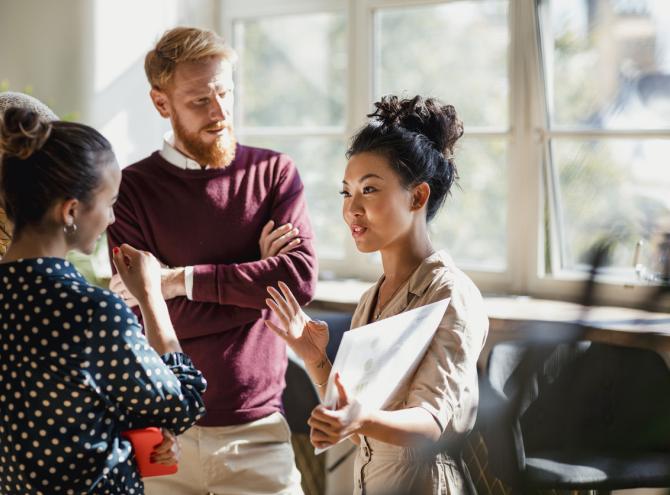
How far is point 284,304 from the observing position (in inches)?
60.0

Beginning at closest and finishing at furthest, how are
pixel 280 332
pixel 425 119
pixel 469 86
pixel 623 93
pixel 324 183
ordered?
pixel 623 93 < pixel 280 332 < pixel 425 119 < pixel 469 86 < pixel 324 183

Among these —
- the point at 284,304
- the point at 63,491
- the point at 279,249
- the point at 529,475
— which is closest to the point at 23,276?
the point at 63,491

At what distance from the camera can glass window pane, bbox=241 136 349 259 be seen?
12.1 ft

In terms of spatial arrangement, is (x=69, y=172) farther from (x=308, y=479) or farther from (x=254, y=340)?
(x=308, y=479)

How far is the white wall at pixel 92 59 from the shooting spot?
346cm

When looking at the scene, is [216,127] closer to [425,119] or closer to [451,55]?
[425,119]

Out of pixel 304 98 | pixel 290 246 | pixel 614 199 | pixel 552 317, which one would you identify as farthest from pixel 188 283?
pixel 304 98

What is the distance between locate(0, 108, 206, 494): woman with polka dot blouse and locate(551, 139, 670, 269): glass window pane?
38.4 inches

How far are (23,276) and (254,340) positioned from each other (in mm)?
922

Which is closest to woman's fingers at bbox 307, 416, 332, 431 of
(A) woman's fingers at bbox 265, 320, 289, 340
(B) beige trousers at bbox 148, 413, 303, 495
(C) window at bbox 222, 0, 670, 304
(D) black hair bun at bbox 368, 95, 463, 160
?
(A) woman's fingers at bbox 265, 320, 289, 340

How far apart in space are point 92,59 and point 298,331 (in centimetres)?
235

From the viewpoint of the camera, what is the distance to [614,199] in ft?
0.89

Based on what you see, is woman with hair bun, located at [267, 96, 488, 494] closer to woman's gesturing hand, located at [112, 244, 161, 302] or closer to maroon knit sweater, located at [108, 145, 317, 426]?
woman's gesturing hand, located at [112, 244, 161, 302]

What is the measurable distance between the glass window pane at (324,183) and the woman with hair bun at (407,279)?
2002mm
